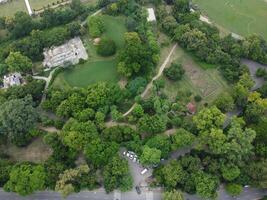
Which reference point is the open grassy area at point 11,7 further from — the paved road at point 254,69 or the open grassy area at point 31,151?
the paved road at point 254,69

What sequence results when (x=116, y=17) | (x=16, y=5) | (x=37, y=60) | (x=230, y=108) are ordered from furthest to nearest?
(x=16, y=5), (x=116, y=17), (x=37, y=60), (x=230, y=108)

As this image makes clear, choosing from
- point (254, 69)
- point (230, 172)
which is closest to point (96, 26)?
point (254, 69)

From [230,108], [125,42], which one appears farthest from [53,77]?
[230,108]

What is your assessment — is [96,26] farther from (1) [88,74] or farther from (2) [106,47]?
(1) [88,74]

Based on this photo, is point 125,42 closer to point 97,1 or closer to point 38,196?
point 97,1

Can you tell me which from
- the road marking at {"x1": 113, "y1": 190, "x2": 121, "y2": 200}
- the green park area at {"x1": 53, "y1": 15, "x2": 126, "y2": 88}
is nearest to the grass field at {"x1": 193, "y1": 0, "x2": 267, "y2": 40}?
the green park area at {"x1": 53, "y1": 15, "x2": 126, "y2": 88}

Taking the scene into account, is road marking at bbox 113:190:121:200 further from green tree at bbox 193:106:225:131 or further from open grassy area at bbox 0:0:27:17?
open grassy area at bbox 0:0:27:17

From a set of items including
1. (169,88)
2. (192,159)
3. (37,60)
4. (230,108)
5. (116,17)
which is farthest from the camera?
(116,17)
